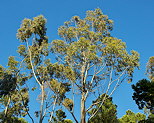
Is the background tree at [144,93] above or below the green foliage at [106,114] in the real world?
below

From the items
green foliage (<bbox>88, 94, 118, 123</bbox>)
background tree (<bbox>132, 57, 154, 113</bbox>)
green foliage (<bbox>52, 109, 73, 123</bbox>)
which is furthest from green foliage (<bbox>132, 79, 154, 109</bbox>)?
green foliage (<bbox>52, 109, 73, 123</bbox>)

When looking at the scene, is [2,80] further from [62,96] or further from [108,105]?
[108,105]

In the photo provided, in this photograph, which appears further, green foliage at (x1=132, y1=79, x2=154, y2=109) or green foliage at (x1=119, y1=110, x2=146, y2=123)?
green foliage at (x1=119, y1=110, x2=146, y2=123)

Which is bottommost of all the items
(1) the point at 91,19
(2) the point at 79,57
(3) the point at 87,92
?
(3) the point at 87,92

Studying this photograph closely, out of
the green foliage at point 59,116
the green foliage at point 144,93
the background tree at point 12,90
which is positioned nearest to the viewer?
the green foliage at point 144,93

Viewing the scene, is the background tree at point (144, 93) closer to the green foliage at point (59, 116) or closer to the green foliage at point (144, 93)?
the green foliage at point (144, 93)

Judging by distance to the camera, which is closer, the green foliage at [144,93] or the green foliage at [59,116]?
the green foliage at [144,93]

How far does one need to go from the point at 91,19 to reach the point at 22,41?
7036mm

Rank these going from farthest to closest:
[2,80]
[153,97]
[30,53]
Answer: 1. [30,53]
2. [2,80]
3. [153,97]

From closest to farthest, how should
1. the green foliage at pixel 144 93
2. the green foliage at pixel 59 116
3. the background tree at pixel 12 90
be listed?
1. the green foliage at pixel 144 93
2. the background tree at pixel 12 90
3. the green foliage at pixel 59 116

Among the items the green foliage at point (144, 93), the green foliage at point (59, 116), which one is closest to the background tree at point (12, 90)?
the green foliage at point (59, 116)

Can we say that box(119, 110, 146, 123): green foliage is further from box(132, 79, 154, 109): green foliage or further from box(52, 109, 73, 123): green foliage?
box(132, 79, 154, 109): green foliage

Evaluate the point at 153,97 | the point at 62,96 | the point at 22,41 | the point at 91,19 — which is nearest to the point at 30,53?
the point at 22,41

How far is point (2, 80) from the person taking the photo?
1923 centimetres
